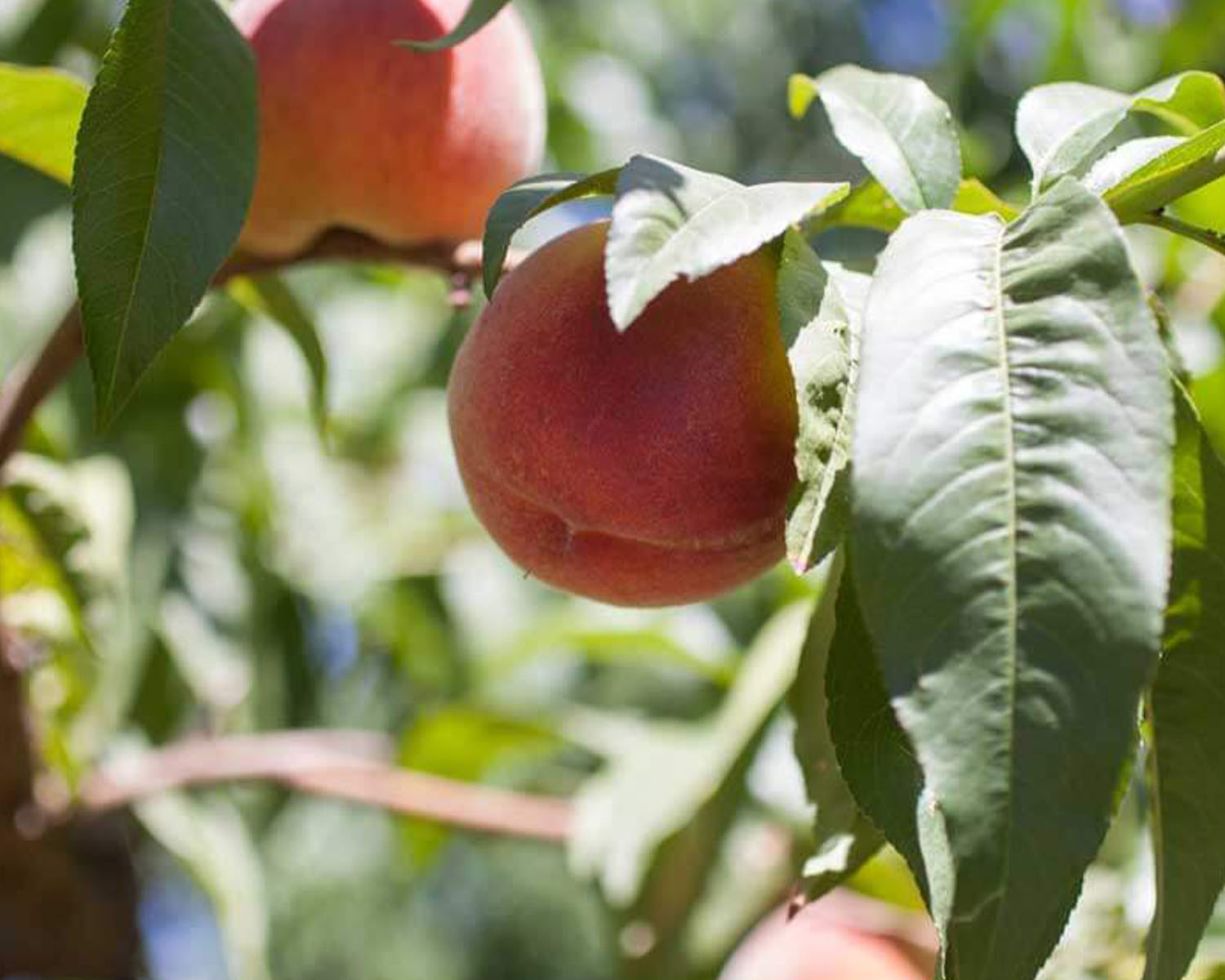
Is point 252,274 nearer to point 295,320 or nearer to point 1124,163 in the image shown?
point 295,320

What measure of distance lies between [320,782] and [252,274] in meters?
0.56

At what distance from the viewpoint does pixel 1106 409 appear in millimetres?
491

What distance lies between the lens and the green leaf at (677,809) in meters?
1.30

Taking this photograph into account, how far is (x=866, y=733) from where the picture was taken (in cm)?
60

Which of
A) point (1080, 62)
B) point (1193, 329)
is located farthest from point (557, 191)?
point (1080, 62)

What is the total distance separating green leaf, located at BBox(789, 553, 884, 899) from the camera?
698 mm

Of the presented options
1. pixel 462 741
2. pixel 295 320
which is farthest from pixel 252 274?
pixel 462 741

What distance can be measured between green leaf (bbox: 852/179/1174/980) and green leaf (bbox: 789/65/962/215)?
0.16 m

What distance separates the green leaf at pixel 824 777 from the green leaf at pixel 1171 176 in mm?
169

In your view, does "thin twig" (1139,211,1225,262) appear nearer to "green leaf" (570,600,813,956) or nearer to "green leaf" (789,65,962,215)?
"green leaf" (789,65,962,215)

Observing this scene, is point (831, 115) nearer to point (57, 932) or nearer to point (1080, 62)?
point (57, 932)

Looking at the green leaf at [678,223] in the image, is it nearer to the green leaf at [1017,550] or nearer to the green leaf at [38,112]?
the green leaf at [1017,550]

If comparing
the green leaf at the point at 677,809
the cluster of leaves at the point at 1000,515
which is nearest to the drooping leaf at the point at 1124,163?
the cluster of leaves at the point at 1000,515

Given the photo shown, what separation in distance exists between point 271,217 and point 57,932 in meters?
0.67
